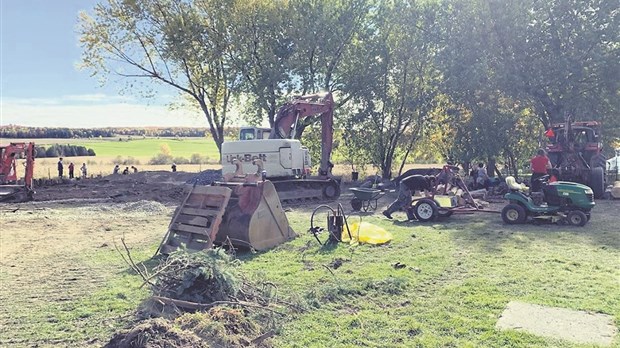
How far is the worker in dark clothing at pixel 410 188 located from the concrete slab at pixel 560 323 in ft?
22.1

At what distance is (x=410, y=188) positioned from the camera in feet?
40.5

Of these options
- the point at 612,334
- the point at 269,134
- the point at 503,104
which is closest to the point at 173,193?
the point at 269,134

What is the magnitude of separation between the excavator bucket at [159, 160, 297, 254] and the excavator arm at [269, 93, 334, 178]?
857cm

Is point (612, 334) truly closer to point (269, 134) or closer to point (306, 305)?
point (306, 305)

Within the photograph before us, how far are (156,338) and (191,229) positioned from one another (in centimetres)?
433

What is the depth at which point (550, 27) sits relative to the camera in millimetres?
18656

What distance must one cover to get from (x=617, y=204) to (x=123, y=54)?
24639 millimetres

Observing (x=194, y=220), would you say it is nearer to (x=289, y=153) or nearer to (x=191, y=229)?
(x=191, y=229)

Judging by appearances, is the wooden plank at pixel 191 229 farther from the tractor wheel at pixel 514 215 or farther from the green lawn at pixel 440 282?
the tractor wheel at pixel 514 215

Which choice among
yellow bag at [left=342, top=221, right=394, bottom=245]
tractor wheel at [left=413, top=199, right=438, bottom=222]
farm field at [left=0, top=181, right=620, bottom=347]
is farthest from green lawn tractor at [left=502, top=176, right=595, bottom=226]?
yellow bag at [left=342, top=221, right=394, bottom=245]

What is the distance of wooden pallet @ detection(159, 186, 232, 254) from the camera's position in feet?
27.2

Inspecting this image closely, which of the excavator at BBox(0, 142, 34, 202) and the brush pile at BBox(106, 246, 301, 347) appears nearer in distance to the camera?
the brush pile at BBox(106, 246, 301, 347)

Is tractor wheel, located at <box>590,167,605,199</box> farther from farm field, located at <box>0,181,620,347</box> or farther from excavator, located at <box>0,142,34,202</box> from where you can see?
excavator, located at <box>0,142,34,202</box>

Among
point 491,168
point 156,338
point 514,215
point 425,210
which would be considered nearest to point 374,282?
point 156,338
